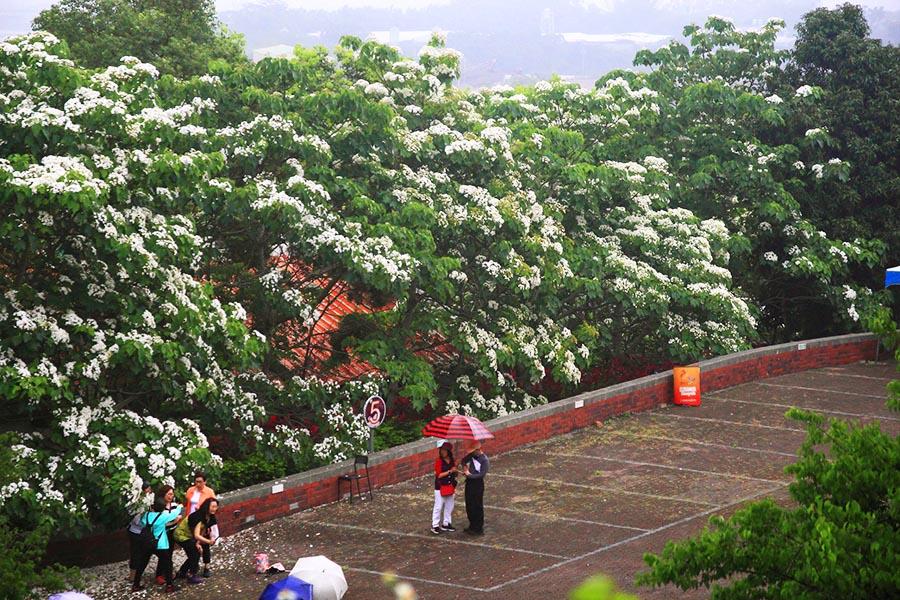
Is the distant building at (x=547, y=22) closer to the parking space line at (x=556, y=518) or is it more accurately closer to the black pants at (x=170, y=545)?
the parking space line at (x=556, y=518)

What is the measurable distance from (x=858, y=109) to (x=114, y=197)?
723 inches

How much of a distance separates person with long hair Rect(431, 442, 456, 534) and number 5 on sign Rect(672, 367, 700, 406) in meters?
8.23

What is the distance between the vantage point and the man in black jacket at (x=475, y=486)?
1603 cm

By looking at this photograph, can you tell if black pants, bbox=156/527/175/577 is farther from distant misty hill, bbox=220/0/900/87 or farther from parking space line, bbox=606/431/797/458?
distant misty hill, bbox=220/0/900/87

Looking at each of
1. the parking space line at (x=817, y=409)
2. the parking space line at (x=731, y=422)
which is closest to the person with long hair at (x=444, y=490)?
the parking space line at (x=731, y=422)

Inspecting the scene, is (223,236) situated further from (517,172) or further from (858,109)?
(858,109)

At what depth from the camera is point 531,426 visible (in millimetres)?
20875

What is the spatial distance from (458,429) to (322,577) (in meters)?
3.58

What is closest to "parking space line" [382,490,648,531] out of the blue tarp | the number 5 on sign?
the blue tarp

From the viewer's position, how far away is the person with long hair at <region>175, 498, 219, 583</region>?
576 inches

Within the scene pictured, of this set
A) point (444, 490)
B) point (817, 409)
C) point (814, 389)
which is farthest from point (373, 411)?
point (814, 389)

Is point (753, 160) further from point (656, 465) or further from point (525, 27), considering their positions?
point (525, 27)

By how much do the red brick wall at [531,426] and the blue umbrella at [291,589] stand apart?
337 centimetres

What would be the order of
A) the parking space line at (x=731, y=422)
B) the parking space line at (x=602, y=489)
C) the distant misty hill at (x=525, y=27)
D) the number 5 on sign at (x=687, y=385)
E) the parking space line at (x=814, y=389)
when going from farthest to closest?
the distant misty hill at (x=525, y=27) < the parking space line at (x=814, y=389) < the number 5 on sign at (x=687, y=385) < the parking space line at (x=731, y=422) < the parking space line at (x=602, y=489)
